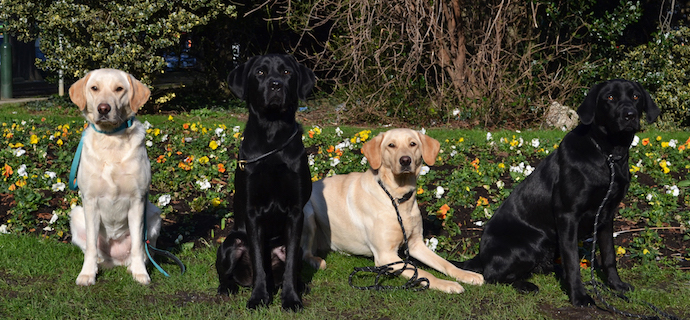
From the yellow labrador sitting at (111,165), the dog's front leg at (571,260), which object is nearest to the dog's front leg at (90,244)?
the yellow labrador sitting at (111,165)

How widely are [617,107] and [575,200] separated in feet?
2.13

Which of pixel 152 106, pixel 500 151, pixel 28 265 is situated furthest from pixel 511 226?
pixel 152 106

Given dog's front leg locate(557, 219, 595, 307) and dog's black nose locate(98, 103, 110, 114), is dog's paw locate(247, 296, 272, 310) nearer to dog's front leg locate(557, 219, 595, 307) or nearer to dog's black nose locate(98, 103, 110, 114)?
dog's black nose locate(98, 103, 110, 114)

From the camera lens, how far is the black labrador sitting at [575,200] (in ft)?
12.9

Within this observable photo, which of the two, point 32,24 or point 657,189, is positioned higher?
point 657,189

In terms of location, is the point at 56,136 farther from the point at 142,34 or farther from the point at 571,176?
the point at 571,176

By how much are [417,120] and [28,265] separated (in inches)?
275

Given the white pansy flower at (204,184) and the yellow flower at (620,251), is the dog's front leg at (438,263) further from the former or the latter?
the white pansy flower at (204,184)

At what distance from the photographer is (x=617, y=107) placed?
3.93 meters

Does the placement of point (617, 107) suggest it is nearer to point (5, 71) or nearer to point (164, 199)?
point (164, 199)

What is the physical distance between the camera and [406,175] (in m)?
4.63

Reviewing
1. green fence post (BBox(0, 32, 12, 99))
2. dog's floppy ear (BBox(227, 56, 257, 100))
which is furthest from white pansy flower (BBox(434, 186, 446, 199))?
green fence post (BBox(0, 32, 12, 99))

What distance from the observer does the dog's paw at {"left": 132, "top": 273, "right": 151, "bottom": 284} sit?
425 centimetres

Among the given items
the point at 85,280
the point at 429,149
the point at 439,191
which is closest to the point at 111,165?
the point at 85,280
